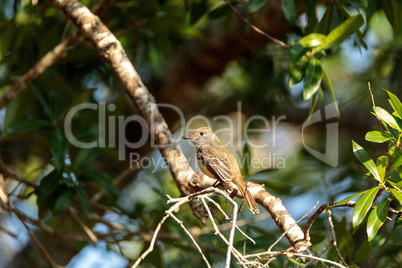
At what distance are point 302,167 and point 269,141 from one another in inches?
23.5

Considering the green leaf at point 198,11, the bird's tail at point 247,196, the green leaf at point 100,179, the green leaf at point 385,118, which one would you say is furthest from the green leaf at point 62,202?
the green leaf at point 385,118

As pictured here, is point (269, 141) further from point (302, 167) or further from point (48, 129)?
point (48, 129)


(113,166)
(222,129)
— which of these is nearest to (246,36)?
(222,129)

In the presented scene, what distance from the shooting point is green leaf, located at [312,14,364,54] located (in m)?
3.03

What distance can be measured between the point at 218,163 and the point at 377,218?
72.2 inches

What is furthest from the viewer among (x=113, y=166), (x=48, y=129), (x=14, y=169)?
(x=113, y=166)

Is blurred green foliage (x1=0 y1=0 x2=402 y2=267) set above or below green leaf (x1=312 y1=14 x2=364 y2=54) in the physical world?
below

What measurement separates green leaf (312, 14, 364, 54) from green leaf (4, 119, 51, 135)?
2.21 m

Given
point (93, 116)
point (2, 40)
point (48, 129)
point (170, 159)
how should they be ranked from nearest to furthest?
1. point (170, 159)
2. point (48, 129)
3. point (2, 40)
4. point (93, 116)

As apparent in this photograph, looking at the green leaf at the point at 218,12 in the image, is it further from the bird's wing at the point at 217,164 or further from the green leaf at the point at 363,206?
the green leaf at the point at 363,206

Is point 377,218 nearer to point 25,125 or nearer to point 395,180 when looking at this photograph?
point 395,180

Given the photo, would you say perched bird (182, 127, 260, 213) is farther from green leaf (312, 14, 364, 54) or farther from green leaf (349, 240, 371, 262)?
green leaf (312, 14, 364, 54)

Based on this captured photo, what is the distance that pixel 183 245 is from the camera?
4445mm

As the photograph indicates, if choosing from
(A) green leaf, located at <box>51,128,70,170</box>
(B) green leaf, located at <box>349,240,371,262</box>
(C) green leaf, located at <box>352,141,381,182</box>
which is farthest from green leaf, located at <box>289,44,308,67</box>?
(A) green leaf, located at <box>51,128,70,170</box>
